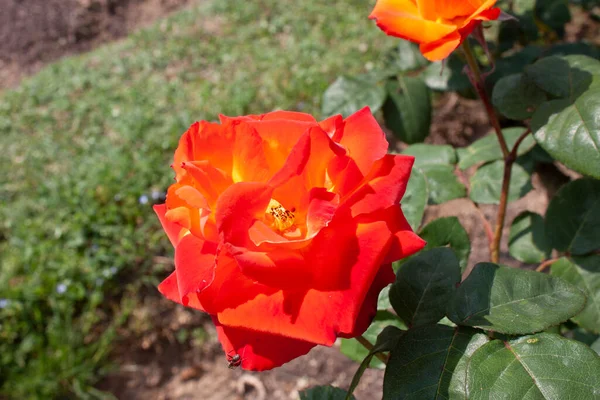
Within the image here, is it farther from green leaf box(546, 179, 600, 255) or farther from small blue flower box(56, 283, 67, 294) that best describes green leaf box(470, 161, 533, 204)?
small blue flower box(56, 283, 67, 294)

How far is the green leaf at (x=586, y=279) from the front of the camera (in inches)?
Result: 28.7

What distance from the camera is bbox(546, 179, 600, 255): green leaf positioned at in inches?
29.9

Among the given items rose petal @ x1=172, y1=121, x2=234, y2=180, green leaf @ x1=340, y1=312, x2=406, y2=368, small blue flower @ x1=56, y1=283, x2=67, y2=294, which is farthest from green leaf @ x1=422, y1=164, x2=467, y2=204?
small blue flower @ x1=56, y1=283, x2=67, y2=294


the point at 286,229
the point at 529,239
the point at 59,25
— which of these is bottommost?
the point at 59,25

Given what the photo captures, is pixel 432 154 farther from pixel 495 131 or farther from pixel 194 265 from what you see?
pixel 194 265

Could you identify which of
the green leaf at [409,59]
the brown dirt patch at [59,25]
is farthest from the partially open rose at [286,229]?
the brown dirt patch at [59,25]

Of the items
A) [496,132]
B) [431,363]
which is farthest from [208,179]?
[496,132]

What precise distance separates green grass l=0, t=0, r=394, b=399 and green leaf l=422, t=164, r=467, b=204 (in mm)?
1339

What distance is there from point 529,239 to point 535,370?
0.45 metres

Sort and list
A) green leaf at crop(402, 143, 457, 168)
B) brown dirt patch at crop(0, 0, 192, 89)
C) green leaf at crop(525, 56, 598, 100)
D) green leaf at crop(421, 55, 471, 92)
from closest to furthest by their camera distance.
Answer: green leaf at crop(525, 56, 598, 100), green leaf at crop(402, 143, 457, 168), green leaf at crop(421, 55, 471, 92), brown dirt patch at crop(0, 0, 192, 89)

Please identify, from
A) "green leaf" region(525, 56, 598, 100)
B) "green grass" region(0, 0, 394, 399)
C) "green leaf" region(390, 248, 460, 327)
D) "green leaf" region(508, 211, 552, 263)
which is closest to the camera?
"green leaf" region(390, 248, 460, 327)

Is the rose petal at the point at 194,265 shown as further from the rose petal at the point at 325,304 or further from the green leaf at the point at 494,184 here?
the green leaf at the point at 494,184

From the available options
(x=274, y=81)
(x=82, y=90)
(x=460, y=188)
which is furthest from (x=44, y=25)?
(x=460, y=188)

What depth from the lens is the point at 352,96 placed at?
1164mm
